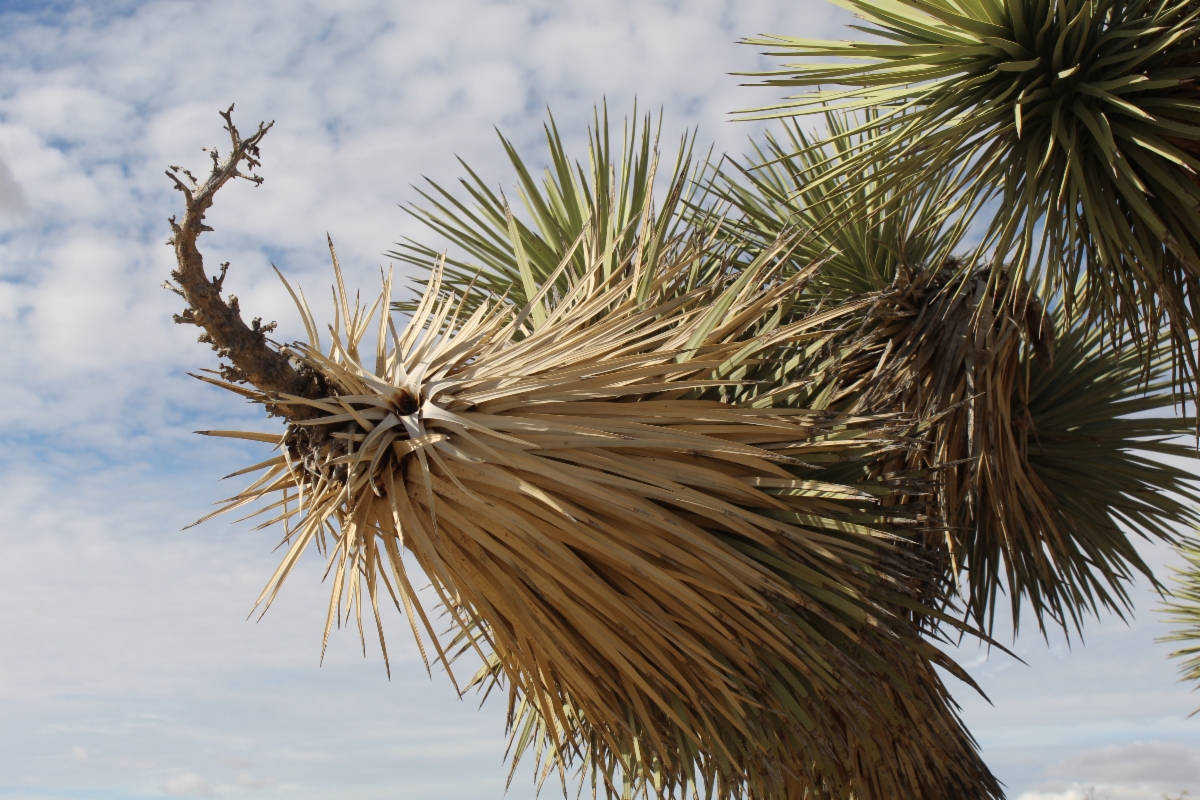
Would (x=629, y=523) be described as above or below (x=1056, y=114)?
below

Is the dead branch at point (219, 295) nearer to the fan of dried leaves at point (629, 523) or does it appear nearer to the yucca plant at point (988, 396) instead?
the fan of dried leaves at point (629, 523)

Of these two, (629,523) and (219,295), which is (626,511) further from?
(219,295)

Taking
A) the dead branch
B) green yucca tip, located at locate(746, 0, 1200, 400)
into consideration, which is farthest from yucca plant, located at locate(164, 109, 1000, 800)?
green yucca tip, located at locate(746, 0, 1200, 400)

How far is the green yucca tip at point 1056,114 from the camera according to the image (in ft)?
10.8

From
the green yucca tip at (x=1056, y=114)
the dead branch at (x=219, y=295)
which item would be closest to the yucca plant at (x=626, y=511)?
the dead branch at (x=219, y=295)

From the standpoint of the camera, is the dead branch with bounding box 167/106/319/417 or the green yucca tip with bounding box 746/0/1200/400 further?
the green yucca tip with bounding box 746/0/1200/400

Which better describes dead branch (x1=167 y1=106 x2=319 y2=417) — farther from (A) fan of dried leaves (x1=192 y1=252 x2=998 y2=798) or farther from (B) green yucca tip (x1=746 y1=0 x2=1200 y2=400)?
(B) green yucca tip (x1=746 y1=0 x2=1200 y2=400)

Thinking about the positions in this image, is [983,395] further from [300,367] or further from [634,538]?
[300,367]

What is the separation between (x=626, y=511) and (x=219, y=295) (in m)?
1.25

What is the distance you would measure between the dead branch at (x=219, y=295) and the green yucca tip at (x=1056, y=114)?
1.83 m

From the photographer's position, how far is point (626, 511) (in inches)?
117

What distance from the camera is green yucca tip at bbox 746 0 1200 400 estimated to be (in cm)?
329

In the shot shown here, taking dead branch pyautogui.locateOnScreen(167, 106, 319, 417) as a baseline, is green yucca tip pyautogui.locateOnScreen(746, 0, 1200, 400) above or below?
above

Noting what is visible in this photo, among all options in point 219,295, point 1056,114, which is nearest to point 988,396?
point 1056,114
